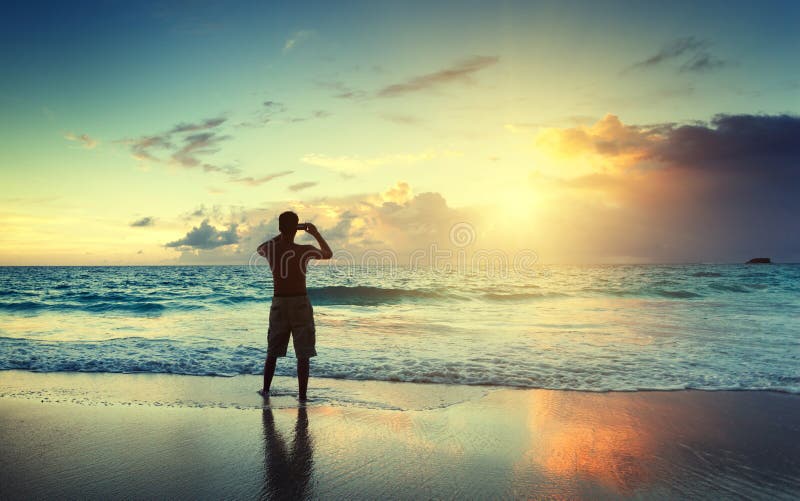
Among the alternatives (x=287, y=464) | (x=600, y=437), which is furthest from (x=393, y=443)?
(x=600, y=437)

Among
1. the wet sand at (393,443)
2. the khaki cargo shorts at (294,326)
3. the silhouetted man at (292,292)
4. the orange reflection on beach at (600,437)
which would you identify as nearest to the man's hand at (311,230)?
the silhouetted man at (292,292)

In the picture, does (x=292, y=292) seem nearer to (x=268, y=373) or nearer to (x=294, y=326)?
(x=294, y=326)

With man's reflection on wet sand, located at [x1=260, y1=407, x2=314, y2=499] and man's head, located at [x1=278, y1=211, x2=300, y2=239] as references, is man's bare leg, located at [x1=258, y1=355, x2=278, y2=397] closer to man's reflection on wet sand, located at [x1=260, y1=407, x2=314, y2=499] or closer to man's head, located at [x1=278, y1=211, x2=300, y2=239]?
man's reflection on wet sand, located at [x1=260, y1=407, x2=314, y2=499]

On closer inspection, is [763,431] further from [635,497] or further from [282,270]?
[282,270]

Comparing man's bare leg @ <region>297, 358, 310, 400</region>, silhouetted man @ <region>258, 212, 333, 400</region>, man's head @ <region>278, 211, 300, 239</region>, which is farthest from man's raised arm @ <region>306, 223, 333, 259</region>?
man's bare leg @ <region>297, 358, 310, 400</region>

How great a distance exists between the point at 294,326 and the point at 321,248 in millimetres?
1100

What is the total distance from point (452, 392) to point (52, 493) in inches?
181

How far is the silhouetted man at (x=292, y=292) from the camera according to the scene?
609 centimetres

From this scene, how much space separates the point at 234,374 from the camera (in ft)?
25.4

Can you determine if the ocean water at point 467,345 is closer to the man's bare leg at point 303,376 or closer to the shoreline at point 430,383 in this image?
the shoreline at point 430,383

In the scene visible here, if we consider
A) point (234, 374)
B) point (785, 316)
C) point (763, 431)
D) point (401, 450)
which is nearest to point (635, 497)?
point (401, 450)

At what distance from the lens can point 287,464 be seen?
13.3 ft

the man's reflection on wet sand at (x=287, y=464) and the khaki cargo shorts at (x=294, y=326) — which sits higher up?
the khaki cargo shorts at (x=294, y=326)

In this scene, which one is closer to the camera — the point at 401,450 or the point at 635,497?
the point at 635,497
